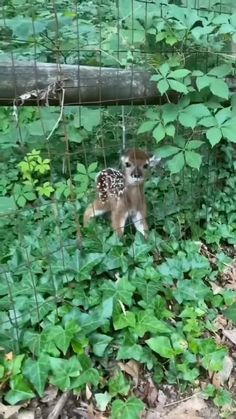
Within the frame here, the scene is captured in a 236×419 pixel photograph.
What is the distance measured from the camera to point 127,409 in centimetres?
304

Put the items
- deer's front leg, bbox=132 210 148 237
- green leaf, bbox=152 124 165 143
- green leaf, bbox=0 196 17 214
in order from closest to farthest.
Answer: green leaf, bbox=0 196 17 214, green leaf, bbox=152 124 165 143, deer's front leg, bbox=132 210 148 237

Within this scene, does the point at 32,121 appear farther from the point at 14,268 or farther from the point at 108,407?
the point at 108,407

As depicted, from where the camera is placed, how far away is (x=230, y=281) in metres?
4.23

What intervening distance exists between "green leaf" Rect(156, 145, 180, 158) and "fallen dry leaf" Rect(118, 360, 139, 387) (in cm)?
149

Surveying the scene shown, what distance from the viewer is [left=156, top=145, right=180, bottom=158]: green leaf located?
12.8ft

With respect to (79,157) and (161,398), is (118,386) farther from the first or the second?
(79,157)

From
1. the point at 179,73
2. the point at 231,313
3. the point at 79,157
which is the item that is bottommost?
the point at 231,313

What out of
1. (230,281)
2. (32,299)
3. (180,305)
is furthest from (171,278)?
(32,299)

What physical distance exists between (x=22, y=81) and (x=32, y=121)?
1325mm

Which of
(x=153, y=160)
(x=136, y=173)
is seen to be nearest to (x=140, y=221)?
(x=136, y=173)

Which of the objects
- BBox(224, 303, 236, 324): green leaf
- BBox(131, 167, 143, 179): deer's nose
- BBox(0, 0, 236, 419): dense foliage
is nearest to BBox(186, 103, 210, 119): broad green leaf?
BBox(0, 0, 236, 419): dense foliage

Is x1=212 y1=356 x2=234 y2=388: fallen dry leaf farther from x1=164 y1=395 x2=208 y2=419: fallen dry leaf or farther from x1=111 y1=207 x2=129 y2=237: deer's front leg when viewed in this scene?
x1=111 y1=207 x2=129 y2=237: deer's front leg

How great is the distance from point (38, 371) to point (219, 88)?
2.21m

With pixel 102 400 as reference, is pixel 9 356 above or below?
above
